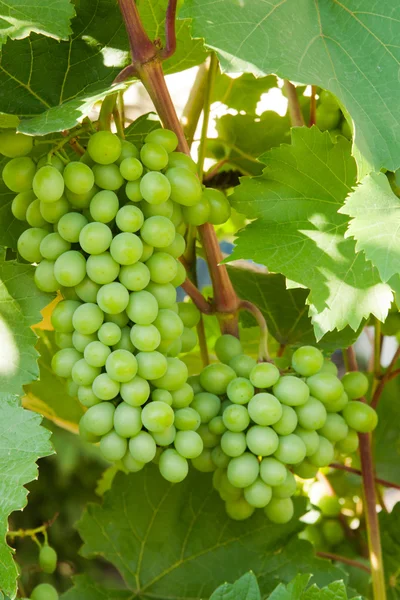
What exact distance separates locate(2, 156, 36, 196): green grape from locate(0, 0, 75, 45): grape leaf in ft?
0.41

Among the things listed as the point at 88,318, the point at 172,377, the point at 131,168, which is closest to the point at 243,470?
the point at 172,377

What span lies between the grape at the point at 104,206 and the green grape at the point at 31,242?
7 centimetres

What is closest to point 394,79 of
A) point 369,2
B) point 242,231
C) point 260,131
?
point 369,2

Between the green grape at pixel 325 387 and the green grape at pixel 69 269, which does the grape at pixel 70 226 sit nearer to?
the green grape at pixel 69 269

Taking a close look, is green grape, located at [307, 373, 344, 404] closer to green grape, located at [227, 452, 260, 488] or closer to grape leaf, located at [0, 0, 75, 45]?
green grape, located at [227, 452, 260, 488]

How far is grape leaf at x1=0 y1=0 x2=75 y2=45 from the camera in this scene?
2.35 feet

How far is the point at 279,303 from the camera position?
3.50 feet

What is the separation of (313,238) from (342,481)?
65cm

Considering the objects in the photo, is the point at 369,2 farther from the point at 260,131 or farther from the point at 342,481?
the point at 342,481

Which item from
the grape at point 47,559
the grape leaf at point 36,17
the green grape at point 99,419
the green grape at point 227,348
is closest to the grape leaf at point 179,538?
the grape at point 47,559

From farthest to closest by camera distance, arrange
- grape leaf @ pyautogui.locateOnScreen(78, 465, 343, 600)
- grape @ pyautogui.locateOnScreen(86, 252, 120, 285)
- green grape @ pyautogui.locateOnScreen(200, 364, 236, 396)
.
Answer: grape leaf @ pyautogui.locateOnScreen(78, 465, 343, 600), green grape @ pyautogui.locateOnScreen(200, 364, 236, 396), grape @ pyautogui.locateOnScreen(86, 252, 120, 285)

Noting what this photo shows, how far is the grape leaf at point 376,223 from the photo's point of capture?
0.72 meters

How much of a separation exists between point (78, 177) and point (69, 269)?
92 millimetres

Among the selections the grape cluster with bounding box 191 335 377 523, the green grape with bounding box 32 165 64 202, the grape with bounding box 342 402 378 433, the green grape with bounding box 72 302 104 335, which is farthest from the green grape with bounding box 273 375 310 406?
the green grape with bounding box 32 165 64 202
